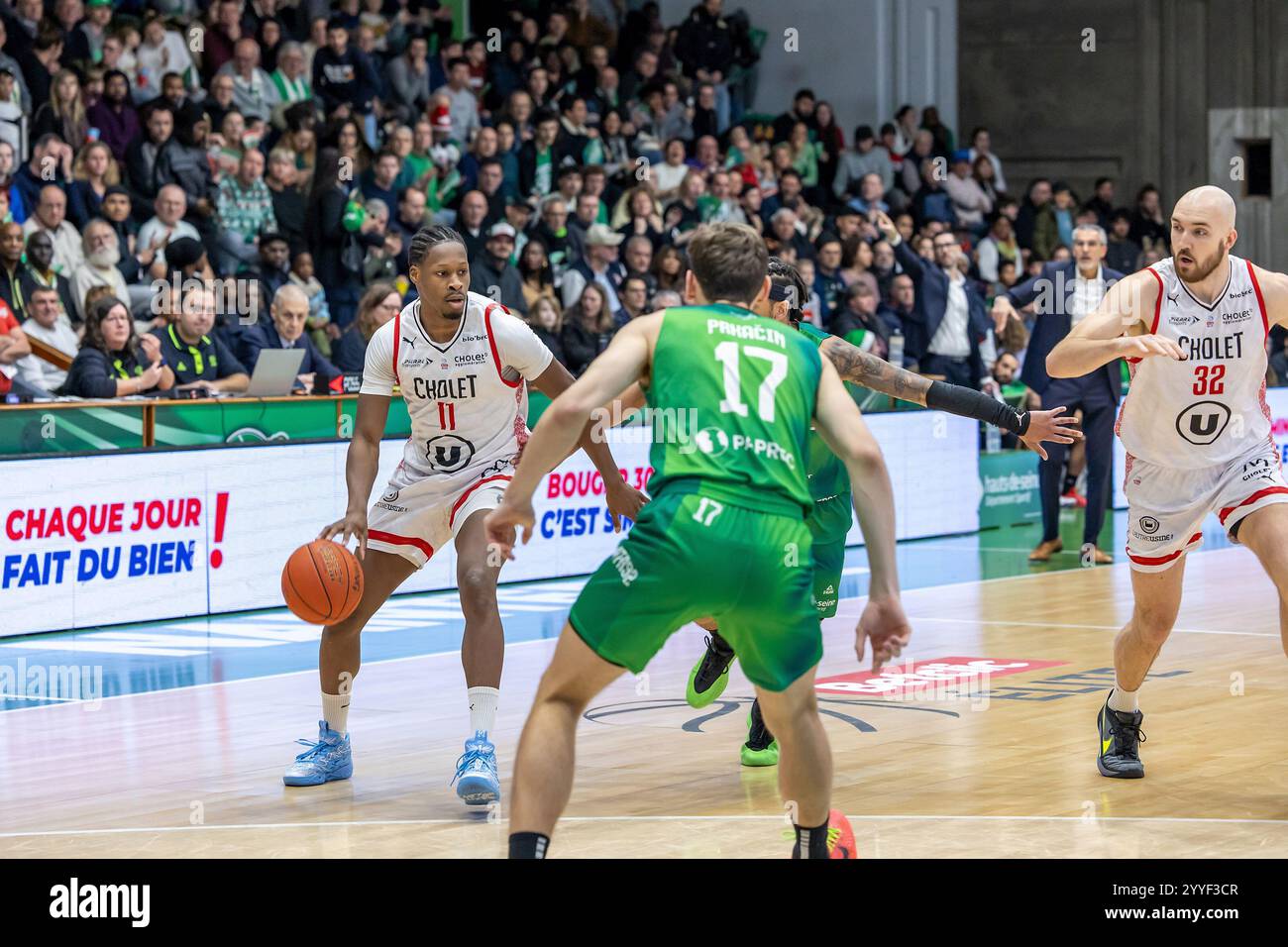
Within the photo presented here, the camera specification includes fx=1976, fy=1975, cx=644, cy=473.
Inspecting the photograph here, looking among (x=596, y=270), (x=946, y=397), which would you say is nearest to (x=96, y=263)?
(x=596, y=270)

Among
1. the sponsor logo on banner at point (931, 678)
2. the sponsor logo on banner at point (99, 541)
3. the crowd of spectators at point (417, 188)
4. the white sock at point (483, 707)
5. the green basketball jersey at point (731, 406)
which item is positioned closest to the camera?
the green basketball jersey at point (731, 406)

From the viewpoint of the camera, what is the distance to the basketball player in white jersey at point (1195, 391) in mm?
7184

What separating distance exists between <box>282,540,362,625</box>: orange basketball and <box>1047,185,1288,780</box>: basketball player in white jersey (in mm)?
2698

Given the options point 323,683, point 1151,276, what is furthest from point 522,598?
point 1151,276

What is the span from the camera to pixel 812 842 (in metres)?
5.53

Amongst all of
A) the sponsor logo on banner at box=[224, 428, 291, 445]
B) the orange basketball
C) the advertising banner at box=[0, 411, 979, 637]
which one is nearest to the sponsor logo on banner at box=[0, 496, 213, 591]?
the advertising banner at box=[0, 411, 979, 637]

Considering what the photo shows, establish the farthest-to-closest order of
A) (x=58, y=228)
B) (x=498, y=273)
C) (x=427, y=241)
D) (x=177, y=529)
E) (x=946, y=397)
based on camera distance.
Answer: (x=498, y=273), (x=58, y=228), (x=177, y=529), (x=427, y=241), (x=946, y=397)

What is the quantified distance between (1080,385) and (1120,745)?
7177 mm

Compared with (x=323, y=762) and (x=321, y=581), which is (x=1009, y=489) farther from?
(x=321, y=581)

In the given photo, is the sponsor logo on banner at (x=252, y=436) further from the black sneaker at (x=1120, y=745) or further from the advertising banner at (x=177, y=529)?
Answer: the black sneaker at (x=1120, y=745)

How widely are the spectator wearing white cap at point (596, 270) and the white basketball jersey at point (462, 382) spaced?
29.2ft

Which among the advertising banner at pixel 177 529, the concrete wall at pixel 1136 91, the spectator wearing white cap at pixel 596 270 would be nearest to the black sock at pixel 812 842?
the advertising banner at pixel 177 529
